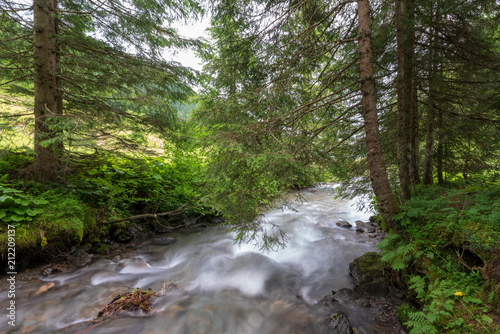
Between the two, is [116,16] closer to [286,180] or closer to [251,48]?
[251,48]

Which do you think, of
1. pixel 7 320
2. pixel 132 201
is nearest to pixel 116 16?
pixel 132 201

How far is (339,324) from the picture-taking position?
12.1ft

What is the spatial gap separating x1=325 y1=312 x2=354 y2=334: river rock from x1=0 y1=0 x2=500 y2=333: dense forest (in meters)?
1.11

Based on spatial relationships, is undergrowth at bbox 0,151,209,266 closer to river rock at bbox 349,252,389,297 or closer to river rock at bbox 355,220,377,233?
river rock at bbox 349,252,389,297

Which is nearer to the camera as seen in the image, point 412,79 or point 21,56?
point 21,56

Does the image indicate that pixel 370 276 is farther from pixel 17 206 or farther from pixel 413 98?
pixel 17 206

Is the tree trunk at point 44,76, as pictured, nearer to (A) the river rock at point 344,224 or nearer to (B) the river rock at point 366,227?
(A) the river rock at point 344,224

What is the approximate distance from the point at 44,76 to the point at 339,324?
8.70 m

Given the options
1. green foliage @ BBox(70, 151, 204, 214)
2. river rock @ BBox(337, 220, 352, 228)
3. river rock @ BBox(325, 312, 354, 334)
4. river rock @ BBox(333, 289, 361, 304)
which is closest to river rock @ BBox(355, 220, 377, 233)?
river rock @ BBox(337, 220, 352, 228)

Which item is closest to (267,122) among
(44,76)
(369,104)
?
(369,104)

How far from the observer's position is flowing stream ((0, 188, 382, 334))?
3811mm

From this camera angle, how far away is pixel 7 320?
3.52 metres

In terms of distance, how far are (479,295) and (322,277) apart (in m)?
3.57

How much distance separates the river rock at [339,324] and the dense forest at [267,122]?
3.64 ft
